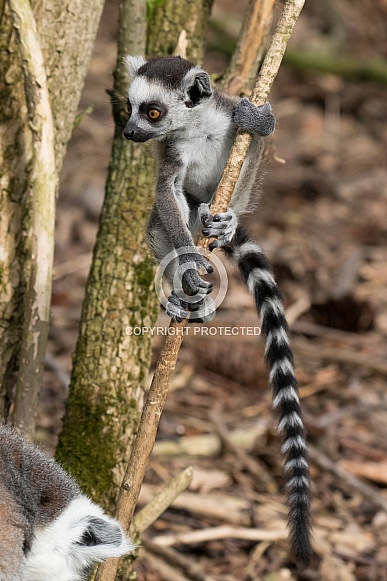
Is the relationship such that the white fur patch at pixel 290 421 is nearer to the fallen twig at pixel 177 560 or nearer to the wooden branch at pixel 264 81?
the wooden branch at pixel 264 81

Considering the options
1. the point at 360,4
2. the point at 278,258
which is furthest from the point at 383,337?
the point at 360,4

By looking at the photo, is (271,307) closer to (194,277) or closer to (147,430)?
(194,277)

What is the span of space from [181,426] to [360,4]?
9.49 meters

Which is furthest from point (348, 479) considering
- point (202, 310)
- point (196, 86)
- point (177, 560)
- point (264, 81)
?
point (264, 81)

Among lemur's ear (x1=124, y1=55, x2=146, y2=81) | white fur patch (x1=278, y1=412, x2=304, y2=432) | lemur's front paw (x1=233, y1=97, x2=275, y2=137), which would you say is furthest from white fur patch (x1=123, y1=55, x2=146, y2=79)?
white fur patch (x1=278, y1=412, x2=304, y2=432)

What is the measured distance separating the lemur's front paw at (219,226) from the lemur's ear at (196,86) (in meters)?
0.59

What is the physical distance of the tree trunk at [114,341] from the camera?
3.75 m

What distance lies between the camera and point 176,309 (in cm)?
324

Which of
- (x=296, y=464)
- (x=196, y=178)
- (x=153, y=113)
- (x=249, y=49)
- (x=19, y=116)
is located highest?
(x=249, y=49)

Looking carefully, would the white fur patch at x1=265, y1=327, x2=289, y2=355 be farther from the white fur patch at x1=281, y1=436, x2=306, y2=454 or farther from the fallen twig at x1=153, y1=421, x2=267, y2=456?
the fallen twig at x1=153, y1=421, x2=267, y2=456

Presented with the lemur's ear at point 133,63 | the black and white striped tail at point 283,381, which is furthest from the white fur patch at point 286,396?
the lemur's ear at point 133,63

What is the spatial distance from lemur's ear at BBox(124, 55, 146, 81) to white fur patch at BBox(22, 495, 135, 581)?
1890mm

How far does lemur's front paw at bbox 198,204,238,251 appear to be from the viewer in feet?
10.4

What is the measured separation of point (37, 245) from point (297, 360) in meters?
3.56
